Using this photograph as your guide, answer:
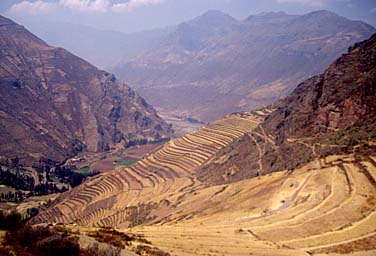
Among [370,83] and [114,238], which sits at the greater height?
[370,83]

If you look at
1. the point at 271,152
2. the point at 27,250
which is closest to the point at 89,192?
the point at 271,152

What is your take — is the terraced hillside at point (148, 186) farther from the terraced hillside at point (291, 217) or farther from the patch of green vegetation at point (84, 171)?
the patch of green vegetation at point (84, 171)

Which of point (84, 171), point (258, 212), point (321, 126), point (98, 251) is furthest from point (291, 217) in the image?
point (84, 171)

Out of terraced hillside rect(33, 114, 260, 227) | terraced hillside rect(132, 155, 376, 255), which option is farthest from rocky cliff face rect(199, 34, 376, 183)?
terraced hillside rect(33, 114, 260, 227)

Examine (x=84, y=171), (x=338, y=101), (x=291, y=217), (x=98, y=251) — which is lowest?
(x=84, y=171)

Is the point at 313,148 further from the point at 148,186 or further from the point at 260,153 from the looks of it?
the point at 148,186

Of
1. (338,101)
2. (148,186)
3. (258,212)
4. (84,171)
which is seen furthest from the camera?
(84,171)

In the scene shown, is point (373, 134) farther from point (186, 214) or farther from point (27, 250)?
point (27, 250)
